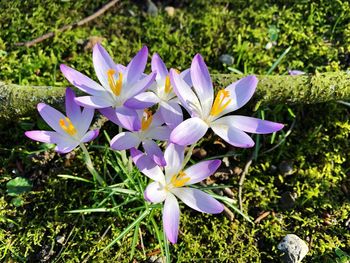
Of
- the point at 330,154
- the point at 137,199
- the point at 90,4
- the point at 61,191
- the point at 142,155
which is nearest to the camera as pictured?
the point at 142,155

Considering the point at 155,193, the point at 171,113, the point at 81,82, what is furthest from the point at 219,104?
the point at 81,82

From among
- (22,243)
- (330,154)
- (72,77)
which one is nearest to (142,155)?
(72,77)

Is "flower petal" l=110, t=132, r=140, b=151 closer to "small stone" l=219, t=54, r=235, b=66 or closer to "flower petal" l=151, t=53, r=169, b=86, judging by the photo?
"flower petal" l=151, t=53, r=169, b=86

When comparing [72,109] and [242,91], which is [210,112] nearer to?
[242,91]

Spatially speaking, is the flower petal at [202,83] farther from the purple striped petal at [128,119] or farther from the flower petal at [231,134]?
the purple striped petal at [128,119]

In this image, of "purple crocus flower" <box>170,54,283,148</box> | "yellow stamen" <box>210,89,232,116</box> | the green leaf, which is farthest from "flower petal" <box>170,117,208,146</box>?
the green leaf

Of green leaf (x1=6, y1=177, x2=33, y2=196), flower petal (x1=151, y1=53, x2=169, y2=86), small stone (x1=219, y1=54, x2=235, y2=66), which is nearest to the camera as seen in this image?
flower petal (x1=151, y1=53, x2=169, y2=86)

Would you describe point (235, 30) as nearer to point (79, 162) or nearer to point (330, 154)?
point (330, 154)
